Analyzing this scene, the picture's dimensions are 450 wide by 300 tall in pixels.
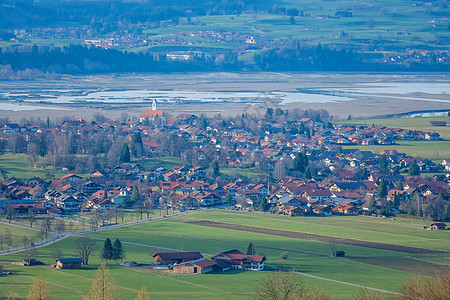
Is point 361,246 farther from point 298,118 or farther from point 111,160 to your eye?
point 298,118

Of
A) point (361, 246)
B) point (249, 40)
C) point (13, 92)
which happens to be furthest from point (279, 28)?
point (361, 246)

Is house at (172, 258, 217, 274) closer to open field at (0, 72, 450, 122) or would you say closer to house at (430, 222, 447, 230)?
house at (430, 222, 447, 230)

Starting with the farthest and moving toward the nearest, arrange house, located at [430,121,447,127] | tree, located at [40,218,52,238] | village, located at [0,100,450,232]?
house, located at [430,121,447,127]
village, located at [0,100,450,232]
tree, located at [40,218,52,238]

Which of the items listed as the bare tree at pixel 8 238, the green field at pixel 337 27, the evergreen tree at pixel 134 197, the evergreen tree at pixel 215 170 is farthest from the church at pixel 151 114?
the green field at pixel 337 27

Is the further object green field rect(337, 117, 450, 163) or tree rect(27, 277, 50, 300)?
green field rect(337, 117, 450, 163)

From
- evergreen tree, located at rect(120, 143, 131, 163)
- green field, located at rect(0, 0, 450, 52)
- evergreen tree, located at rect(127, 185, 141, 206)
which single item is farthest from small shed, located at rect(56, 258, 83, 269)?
green field, located at rect(0, 0, 450, 52)
